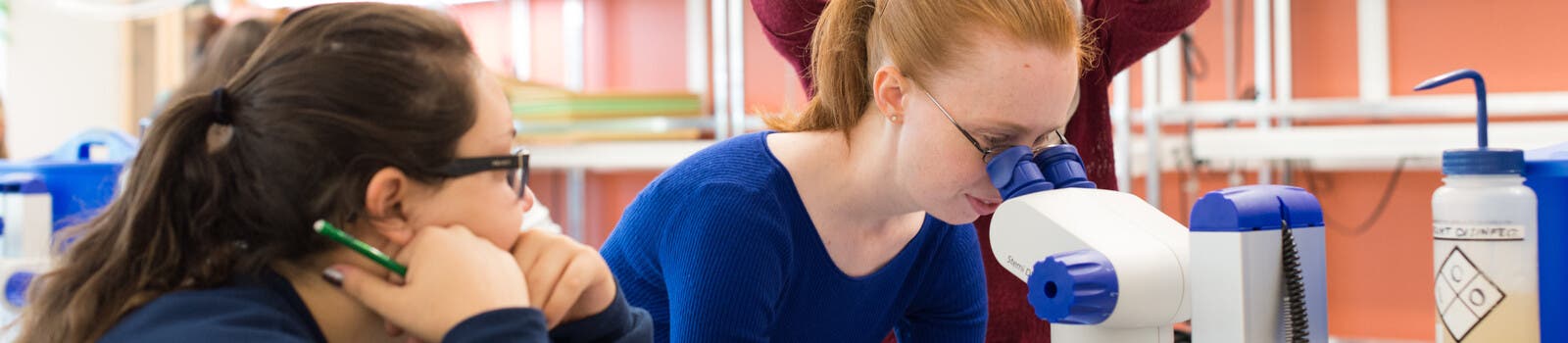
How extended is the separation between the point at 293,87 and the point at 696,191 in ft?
1.62

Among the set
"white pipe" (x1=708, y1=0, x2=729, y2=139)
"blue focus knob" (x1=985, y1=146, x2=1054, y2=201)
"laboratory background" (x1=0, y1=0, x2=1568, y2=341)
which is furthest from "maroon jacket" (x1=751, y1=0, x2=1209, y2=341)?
"white pipe" (x1=708, y1=0, x2=729, y2=139)

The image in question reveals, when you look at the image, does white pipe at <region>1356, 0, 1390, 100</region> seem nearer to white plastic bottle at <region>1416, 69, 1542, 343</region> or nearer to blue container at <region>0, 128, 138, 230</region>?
white plastic bottle at <region>1416, 69, 1542, 343</region>

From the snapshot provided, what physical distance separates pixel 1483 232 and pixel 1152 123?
7.43 ft

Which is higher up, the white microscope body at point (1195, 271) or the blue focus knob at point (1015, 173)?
the blue focus knob at point (1015, 173)

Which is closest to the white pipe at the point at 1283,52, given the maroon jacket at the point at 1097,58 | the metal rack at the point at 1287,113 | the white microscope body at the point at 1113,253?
the metal rack at the point at 1287,113

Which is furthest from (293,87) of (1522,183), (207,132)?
(1522,183)

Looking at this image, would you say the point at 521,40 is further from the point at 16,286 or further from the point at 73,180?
the point at 16,286

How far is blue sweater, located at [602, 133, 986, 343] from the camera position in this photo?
1.19m

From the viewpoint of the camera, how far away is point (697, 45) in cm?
409

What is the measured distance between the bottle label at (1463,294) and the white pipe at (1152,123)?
221 cm

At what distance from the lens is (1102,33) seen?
1.63m

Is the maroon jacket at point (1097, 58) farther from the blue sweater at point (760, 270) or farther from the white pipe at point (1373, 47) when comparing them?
the white pipe at point (1373, 47)

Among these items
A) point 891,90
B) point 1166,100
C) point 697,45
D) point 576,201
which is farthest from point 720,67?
point 891,90

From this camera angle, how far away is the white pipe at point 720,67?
149 inches
